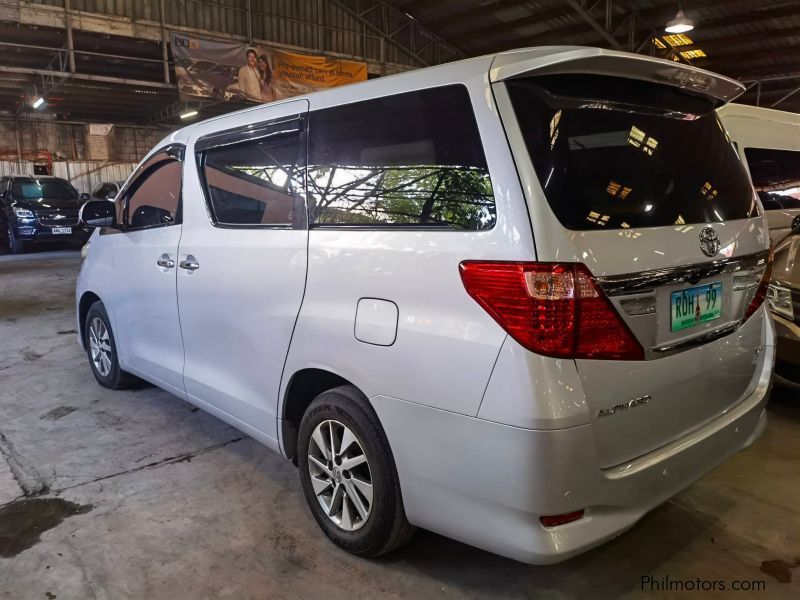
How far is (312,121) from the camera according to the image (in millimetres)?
2482

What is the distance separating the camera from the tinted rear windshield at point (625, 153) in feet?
5.90

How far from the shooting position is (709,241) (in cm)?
208

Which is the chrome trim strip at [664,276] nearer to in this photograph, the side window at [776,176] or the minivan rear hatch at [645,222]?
the minivan rear hatch at [645,222]

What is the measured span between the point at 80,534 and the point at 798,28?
631 inches

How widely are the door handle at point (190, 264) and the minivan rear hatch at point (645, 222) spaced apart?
184 centimetres

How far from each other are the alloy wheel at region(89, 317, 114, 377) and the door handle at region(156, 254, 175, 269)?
3.89ft

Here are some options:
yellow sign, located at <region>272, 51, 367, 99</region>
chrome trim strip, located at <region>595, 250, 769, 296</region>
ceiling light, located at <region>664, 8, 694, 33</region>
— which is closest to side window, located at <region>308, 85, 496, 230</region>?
chrome trim strip, located at <region>595, 250, 769, 296</region>

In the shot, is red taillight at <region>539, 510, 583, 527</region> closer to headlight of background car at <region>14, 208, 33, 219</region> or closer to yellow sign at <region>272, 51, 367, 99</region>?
yellow sign at <region>272, 51, 367, 99</region>

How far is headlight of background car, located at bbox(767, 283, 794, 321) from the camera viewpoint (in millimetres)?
3622

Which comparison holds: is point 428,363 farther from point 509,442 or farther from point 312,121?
point 312,121

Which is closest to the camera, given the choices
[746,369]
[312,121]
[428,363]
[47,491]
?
[428,363]

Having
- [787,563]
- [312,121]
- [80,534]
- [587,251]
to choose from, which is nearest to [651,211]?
[587,251]

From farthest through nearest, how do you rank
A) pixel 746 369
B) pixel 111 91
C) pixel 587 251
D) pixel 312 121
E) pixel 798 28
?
pixel 111 91 → pixel 798 28 → pixel 312 121 → pixel 746 369 → pixel 587 251

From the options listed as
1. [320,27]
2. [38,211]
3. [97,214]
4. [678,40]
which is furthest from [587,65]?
[320,27]
